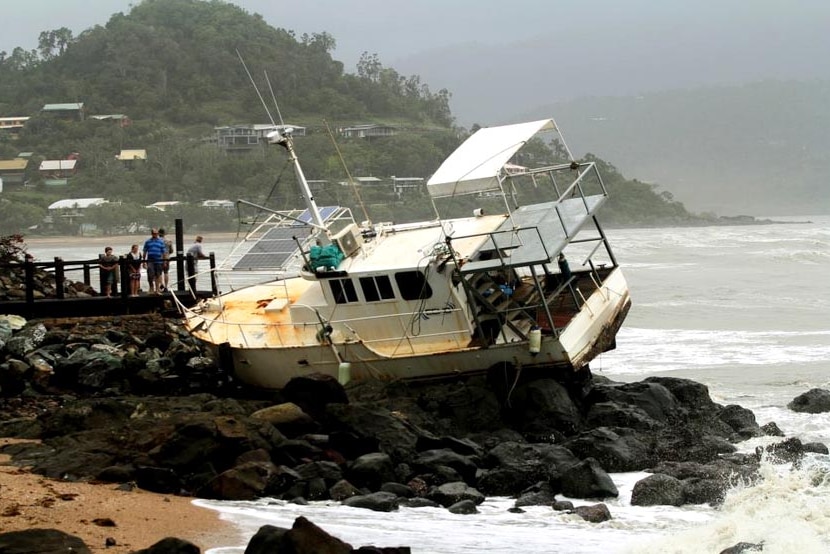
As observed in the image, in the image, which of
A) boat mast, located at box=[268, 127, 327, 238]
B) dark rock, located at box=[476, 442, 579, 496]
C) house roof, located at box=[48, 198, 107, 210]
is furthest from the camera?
house roof, located at box=[48, 198, 107, 210]

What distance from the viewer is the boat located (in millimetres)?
18688

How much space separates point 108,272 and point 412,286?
9.49 meters

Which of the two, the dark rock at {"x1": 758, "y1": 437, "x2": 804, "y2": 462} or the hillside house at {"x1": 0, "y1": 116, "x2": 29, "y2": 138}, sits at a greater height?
the hillside house at {"x1": 0, "y1": 116, "x2": 29, "y2": 138}

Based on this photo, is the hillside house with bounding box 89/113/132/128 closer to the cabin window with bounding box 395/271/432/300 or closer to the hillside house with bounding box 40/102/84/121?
the hillside house with bounding box 40/102/84/121

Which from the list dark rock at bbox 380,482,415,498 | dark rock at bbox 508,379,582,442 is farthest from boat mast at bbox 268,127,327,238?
dark rock at bbox 380,482,415,498

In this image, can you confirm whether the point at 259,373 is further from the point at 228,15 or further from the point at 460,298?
the point at 228,15

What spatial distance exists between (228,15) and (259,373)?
18160 cm

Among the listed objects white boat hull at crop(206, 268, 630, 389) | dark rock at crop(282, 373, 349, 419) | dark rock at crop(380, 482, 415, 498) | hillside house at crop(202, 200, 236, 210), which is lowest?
dark rock at crop(380, 482, 415, 498)

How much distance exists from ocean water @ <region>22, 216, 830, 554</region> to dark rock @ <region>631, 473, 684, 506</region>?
131mm

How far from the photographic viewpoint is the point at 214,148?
475 ft

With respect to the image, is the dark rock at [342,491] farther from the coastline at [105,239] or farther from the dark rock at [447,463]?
the coastline at [105,239]

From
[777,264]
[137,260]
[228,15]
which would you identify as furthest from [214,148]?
[137,260]

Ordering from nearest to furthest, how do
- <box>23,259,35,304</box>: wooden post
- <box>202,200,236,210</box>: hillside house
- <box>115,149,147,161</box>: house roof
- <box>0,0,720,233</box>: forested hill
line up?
<box>23,259,35,304</box>: wooden post
<box>202,200,236,210</box>: hillside house
<box>0,0,720,233</box>: forested hill
<box>115,149,147,161</box>: house roof

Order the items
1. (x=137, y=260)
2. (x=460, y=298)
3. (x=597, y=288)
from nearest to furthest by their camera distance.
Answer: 1. (x=460, y=298)
2. (x=597, y=288)
3. (x=137, y=260)
